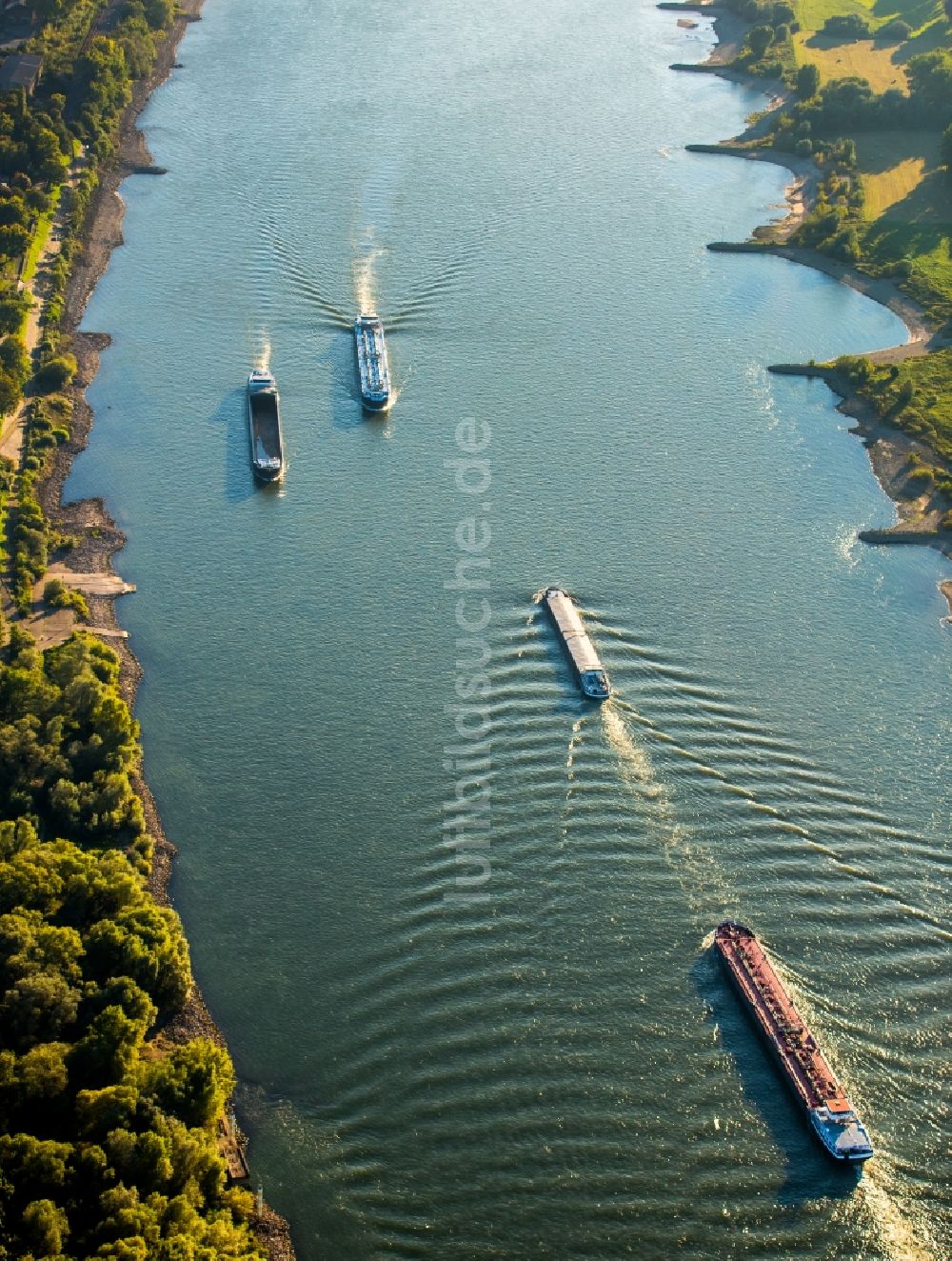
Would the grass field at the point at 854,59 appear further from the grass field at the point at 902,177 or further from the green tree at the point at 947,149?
the green tree at the point at 947,149

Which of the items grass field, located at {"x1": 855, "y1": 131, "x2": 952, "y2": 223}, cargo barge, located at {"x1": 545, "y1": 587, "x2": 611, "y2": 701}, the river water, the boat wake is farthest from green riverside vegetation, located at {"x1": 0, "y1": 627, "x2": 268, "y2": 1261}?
grass field, located at {"x1": 855, "y1": 131, "x2": 952, "y2": 223}

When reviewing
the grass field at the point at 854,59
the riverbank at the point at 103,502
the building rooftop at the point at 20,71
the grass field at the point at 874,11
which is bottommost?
Result: the riverbank at the point at 103,502

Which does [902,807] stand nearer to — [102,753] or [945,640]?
[945,640]

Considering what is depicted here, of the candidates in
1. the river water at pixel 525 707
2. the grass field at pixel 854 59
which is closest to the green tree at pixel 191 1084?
the river water at pixel 525 707

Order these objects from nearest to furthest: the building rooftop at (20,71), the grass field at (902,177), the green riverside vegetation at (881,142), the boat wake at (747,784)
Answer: the boat wake at (747,784) → the green riverside vegetation at (881,142) → the grass field at (902,177) → the building rooftop at (20,71)

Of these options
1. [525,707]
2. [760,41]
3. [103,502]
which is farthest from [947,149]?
[103,502]

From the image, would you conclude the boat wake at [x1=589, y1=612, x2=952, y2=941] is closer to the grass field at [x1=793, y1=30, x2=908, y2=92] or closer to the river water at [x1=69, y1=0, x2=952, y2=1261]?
the river water at [x1=69, y1=0, x2=952, y2=1261]

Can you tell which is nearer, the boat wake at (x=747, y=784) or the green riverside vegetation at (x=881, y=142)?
the boat wake at (x=747, y=784)

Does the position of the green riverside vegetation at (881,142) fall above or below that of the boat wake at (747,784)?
above
